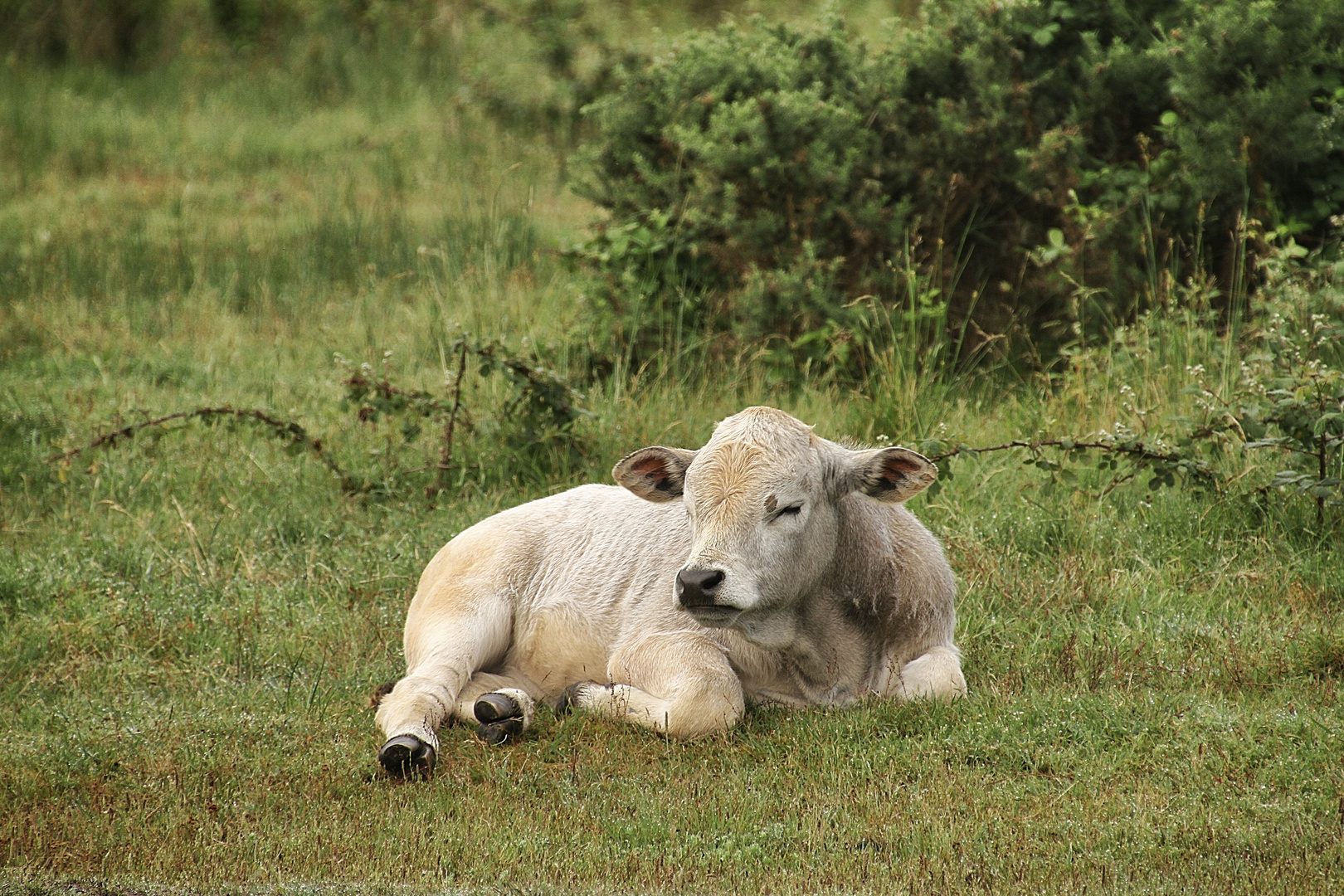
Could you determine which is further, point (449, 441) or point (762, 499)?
point (449, 441)

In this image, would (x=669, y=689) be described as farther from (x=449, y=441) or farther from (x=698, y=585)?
(x=449, y=441)

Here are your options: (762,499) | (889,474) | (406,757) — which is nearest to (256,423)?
(406,757)

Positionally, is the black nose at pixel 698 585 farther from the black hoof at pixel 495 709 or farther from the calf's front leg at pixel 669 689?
the black hoof at pixel 495 709

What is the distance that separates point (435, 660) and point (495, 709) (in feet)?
1.41

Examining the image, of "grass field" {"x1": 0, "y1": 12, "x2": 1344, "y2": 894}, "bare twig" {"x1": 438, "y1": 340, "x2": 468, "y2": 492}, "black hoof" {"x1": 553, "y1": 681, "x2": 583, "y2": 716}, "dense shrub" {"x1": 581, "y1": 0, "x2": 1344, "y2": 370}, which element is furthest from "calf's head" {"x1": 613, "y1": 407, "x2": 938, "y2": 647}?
"dense shrub" {"x1": 581, "y1": 0, "x2": 1344, "y2": 370}

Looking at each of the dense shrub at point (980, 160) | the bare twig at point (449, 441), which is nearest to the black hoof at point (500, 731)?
the bare twig at point (449, 441)

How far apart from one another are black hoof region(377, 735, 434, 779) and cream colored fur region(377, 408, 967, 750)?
3.9 inches

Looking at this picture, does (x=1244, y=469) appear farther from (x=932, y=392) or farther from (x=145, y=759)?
(x=145, y=759)

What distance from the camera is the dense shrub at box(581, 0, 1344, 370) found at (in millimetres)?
9891

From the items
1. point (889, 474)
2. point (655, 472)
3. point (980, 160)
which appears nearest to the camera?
point (889, 474)

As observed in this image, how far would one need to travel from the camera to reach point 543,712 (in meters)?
6.21

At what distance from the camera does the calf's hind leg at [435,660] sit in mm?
5621

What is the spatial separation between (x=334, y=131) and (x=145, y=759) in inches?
502

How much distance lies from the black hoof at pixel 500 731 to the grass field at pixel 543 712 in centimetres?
12
